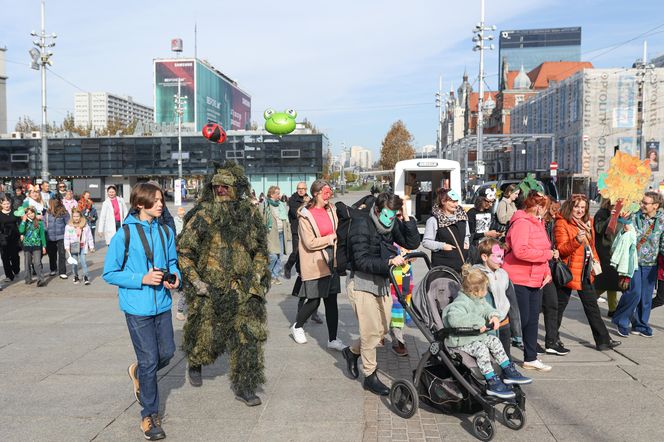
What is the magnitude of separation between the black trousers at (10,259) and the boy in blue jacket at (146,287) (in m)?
8.37

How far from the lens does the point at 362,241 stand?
493 cm

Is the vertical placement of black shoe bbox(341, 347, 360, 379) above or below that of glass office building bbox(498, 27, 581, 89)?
below

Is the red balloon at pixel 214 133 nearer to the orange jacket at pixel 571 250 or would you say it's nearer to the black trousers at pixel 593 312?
the orange jacket at pixel 571 250

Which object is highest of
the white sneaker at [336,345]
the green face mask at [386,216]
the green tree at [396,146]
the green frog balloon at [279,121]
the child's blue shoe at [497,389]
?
the green tree at [396,146]

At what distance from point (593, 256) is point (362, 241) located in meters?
3.04

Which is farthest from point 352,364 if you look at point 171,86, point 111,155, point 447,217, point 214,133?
point 171,86

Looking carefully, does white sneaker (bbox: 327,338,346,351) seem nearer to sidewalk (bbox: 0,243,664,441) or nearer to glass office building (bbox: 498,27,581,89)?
sidewalk (bbox: 0,243,664,441)

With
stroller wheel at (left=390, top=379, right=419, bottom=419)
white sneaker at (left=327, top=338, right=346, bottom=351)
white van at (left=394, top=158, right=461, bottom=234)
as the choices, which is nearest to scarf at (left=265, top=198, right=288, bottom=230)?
white sneaker at (left=327, top=338, right=346, bottom=351)

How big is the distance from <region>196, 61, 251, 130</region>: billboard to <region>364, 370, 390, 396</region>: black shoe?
100137 mm

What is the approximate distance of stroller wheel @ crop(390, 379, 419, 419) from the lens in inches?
176

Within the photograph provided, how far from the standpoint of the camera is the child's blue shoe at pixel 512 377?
4.28m

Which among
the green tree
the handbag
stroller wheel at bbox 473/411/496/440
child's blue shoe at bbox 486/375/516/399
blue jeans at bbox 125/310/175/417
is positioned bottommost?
stroller wheel at bbox 473/411/496/440

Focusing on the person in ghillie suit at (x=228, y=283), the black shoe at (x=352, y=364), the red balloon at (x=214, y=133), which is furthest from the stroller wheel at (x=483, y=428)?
the red balloon at (x=214, y=133)

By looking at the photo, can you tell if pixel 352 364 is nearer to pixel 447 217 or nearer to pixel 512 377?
pixel 512 377
